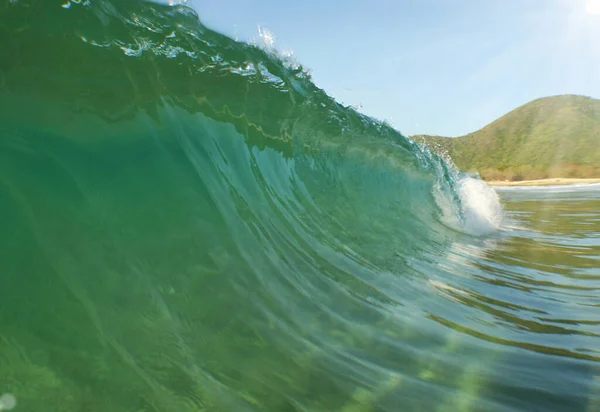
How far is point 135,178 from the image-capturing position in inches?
85.6

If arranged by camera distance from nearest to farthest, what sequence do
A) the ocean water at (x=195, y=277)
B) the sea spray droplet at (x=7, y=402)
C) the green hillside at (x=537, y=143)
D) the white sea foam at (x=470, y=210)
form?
the sea spray droplet at (x=7, y=402) < the ocean water at (x=195, y=277) < the white sea foam at (x=470, y=210) < the green hillside at (x=537, y=143)

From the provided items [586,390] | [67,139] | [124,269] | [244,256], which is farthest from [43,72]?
[586,390]

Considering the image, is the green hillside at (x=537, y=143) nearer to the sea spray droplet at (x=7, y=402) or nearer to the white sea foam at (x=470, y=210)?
the white sea foam at (x=470, y=210)

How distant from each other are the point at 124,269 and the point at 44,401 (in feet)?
1.92

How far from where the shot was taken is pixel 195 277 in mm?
1865

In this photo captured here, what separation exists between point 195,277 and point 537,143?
93838mm

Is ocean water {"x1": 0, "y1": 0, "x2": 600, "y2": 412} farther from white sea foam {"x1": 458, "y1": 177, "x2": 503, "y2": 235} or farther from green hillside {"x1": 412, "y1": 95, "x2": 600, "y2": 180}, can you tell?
green hillside {"x1": 412, "y1": 95, "x2": 600, "y2": 180}

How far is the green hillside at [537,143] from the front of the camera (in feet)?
190

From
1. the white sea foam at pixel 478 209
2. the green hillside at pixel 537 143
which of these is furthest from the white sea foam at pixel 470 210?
the green hillside at pixel 537 143

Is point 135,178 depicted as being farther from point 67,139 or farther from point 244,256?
point 244,256

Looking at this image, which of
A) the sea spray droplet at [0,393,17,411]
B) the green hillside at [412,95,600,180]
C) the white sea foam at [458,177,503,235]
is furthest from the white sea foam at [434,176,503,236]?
the green hillside at [412,95,600,180]

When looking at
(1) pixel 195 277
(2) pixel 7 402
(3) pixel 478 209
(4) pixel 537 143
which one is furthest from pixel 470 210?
(4) pixel 537 143

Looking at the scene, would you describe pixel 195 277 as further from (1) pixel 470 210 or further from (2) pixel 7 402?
(1) pixel 470 210

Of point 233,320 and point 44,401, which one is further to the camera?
point 233,320
